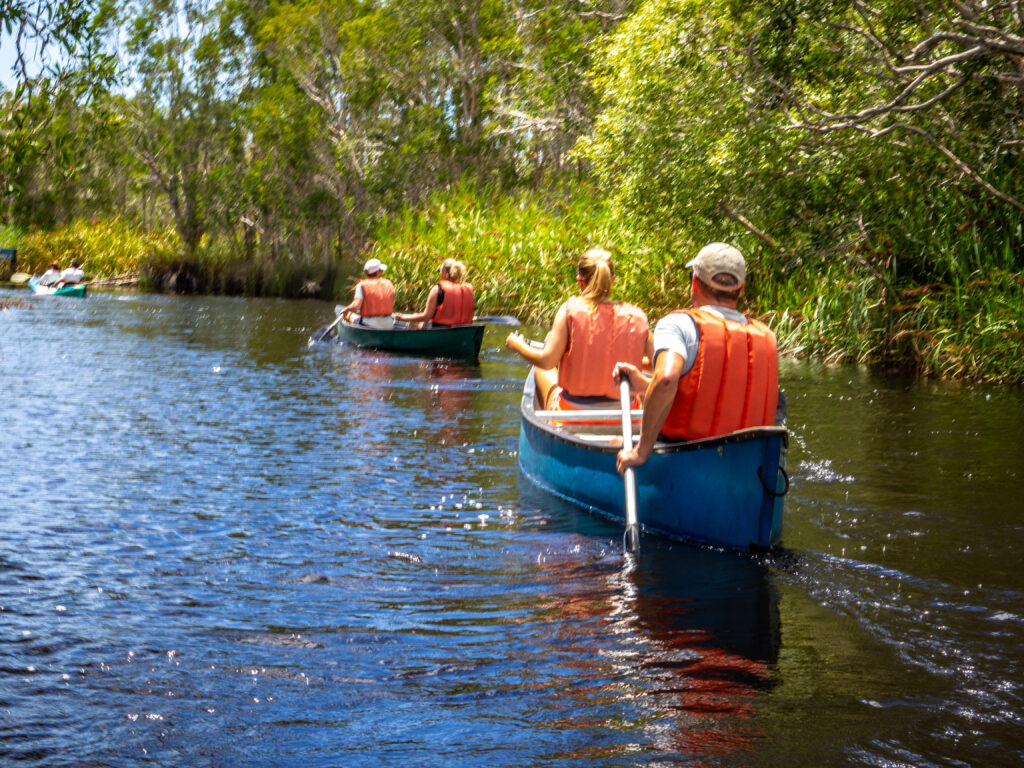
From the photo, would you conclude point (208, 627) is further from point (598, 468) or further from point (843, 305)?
point (843, 305)

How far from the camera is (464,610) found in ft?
18.5

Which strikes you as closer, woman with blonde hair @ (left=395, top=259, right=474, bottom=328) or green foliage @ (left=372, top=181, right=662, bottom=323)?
woman with blonde hair @ (left=395, top=259, right=474, bottom=328)

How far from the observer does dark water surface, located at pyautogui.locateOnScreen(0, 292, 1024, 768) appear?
13.6 ft

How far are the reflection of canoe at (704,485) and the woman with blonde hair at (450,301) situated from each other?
34.2ft

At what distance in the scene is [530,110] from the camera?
35.9 m

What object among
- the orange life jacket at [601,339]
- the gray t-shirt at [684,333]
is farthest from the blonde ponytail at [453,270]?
the gray t-shirt at [684,333]

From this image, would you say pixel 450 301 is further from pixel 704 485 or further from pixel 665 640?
pixel 665 640

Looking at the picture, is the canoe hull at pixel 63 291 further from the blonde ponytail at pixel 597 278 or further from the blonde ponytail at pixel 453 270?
the blonde ponytail at pixel 597 278

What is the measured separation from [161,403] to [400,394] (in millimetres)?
2777

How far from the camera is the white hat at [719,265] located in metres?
6.27

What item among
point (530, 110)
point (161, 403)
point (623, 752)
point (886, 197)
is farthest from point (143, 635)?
point (530, 110)

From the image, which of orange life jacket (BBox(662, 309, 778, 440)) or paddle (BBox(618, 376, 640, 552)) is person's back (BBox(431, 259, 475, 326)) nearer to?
paddle (BBox(618, 376, 640, 552))

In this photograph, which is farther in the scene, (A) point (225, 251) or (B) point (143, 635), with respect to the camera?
(A) point (225, 251)

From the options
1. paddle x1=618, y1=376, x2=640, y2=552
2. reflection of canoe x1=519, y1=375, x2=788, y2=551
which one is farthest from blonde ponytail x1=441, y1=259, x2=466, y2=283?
paddle x1=618, y1=376, x2=640, y2=552
